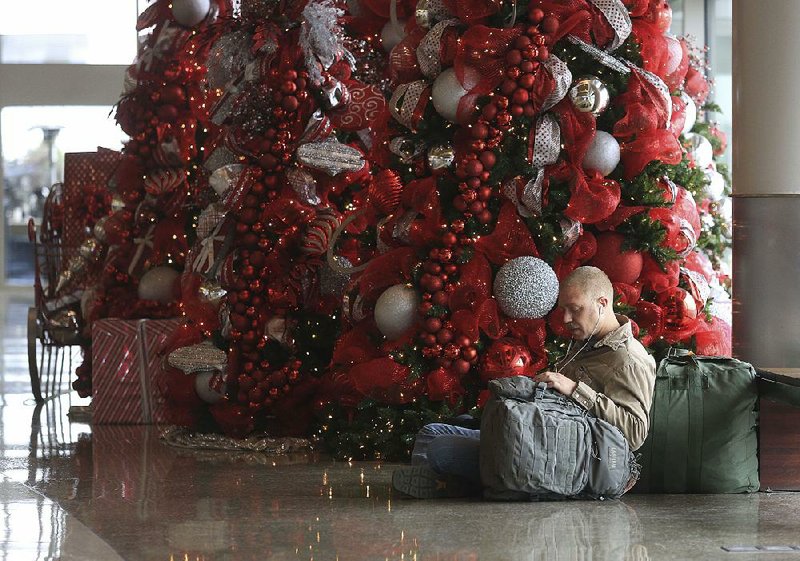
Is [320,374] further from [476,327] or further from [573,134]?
[573,134]

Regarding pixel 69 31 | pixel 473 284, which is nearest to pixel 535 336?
pixel 473 284

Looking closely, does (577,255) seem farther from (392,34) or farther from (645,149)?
(392,34)

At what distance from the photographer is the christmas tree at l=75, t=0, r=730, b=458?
16.7 ft

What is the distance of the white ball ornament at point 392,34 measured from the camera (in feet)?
18.9

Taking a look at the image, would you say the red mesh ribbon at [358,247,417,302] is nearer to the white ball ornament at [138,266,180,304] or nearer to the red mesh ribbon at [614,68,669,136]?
the red mesh ribbon at [614,68,669,136]

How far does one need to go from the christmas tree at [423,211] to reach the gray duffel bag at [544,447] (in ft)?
3.05

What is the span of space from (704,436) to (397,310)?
1421mm

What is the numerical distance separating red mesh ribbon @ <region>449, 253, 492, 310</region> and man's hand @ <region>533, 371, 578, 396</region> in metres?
1.01

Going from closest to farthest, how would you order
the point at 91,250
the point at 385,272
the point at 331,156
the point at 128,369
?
the point at 385,272 < the point at 331,156 < the point at 128,369 < the point at 91,250

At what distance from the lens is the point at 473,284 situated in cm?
509

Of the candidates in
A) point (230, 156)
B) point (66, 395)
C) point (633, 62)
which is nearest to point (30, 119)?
point (66, 395)

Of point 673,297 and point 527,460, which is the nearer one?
point 527,460

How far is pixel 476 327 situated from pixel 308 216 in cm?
113

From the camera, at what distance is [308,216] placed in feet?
18.8
